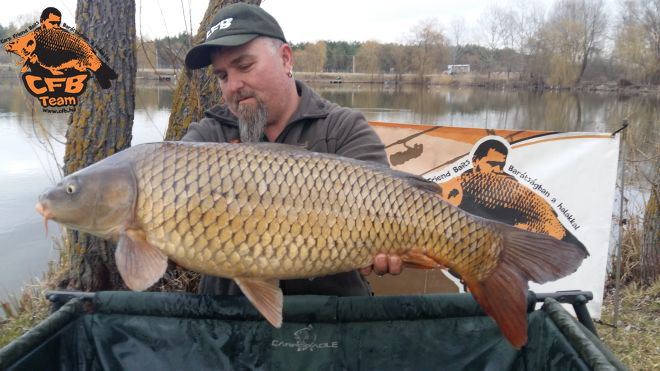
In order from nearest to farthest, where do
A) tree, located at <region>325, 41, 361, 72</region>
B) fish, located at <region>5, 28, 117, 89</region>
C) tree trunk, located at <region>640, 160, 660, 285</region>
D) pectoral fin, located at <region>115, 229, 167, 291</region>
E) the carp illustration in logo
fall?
pectoral fin, located at <region>115, 229, 167, 291</region> < fish, located at <region>5, 28, 117, 89</region> < the carp illustration in logo < tree trunk, located at <region>640, 160, 660, 285</region> < tree, located at <region>325, 41, 361, 72</region>

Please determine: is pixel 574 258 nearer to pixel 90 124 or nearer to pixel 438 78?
pixel 90 124

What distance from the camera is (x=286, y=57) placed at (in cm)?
162

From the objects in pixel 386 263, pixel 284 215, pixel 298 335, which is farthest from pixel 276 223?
pixel 298 335

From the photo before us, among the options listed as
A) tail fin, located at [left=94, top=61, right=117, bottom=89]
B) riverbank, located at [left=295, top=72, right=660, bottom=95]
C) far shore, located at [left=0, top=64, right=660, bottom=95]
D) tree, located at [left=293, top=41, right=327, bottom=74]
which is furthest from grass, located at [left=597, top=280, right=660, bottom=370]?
tree, located at [left=293, top=41, right=327, bottom=74]

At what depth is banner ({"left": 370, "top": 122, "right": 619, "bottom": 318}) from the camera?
7.68 feet

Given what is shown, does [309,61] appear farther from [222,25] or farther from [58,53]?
[222,25]

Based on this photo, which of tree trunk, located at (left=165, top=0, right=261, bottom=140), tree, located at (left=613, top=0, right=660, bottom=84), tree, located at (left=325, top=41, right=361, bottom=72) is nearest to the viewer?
tree trunk, located at (left=165, top=0, right=261, bottom=140)

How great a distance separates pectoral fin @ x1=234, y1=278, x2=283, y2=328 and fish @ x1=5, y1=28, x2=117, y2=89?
1.53m

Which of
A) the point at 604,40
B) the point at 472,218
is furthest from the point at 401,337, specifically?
the point at 604,40

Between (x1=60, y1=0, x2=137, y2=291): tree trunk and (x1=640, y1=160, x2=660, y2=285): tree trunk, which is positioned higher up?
(x1=60, y1=0, x2=137, y2=291): tree trunk

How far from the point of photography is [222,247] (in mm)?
1105

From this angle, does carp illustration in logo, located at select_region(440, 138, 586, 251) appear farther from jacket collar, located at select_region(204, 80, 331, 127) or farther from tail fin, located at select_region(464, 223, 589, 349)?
tail fin, located at select_region(464, 223, 589, 349)

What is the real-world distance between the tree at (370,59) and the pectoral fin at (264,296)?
125ft

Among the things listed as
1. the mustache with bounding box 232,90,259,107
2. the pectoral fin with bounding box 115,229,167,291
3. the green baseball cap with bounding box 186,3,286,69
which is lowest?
the pectoral fin with bounding box 115,229,167,291
